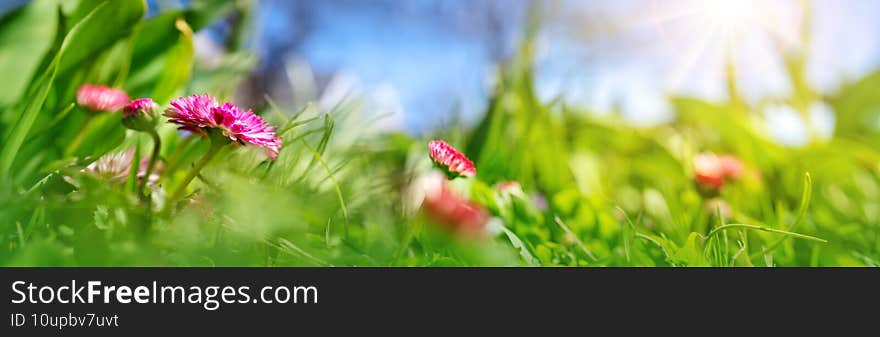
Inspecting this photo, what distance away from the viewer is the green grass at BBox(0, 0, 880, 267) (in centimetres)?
39

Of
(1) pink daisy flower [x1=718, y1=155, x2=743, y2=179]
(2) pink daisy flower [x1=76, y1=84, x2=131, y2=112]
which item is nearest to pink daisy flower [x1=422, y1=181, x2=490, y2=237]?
(2) pink daisy flower [x1=76, y1=84, x2=131, y2=112]

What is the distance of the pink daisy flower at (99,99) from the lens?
535 millimetres

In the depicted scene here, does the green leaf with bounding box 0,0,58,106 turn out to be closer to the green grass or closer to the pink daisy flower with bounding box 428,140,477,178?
the green grass

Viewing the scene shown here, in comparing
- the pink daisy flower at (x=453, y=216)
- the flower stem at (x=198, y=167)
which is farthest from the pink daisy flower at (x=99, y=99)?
the pink daisy flower at (x=453, y=216)

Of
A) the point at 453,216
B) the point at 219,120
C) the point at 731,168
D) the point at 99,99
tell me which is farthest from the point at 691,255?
the point at 731,168

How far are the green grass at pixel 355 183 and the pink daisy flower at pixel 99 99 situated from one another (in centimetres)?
2

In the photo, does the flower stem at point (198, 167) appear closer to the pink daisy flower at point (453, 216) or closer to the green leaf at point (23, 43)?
the pink daisy flower at point (453, 216)

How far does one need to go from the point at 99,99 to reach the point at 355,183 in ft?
0.79

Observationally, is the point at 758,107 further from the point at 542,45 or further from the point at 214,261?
the point at 214,261
